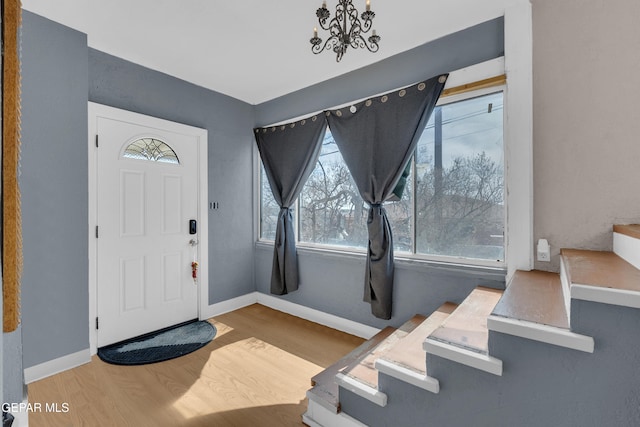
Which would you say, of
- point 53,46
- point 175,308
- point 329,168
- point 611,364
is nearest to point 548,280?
point 611,364

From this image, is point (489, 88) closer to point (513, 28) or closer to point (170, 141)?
point (513, 28)

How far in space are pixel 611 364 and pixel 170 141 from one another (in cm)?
333

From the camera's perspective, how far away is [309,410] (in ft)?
5.55

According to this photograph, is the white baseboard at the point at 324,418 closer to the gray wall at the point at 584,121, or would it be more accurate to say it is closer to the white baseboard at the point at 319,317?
the white baseboard at the point at 319,317

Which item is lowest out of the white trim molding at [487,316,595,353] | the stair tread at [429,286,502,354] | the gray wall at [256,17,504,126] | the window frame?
Answer: the stair tread at [429,286,502,354]

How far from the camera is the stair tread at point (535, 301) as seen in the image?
3.70 ft

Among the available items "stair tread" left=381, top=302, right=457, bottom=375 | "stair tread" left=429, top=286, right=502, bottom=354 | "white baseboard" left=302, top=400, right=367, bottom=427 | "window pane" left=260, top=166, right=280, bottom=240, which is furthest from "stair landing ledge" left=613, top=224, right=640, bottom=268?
"window pane" left=260, top=166, right=280, bottom=240

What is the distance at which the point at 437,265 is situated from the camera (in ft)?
7.47

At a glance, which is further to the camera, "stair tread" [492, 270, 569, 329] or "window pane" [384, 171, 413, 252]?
"window pane" [384, 171, 413, 252]

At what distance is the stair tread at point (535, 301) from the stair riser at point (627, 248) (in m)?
0.31

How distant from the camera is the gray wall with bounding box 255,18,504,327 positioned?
213 centimetres

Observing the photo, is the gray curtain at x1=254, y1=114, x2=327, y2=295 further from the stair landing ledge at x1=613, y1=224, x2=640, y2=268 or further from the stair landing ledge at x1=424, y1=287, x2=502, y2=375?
the stair landing ledge at x1=613, y1=224, x2=640, y2=268

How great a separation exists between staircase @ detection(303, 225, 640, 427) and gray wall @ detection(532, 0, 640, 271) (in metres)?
0.19

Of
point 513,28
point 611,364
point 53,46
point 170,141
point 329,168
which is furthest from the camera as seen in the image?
point 329,168
